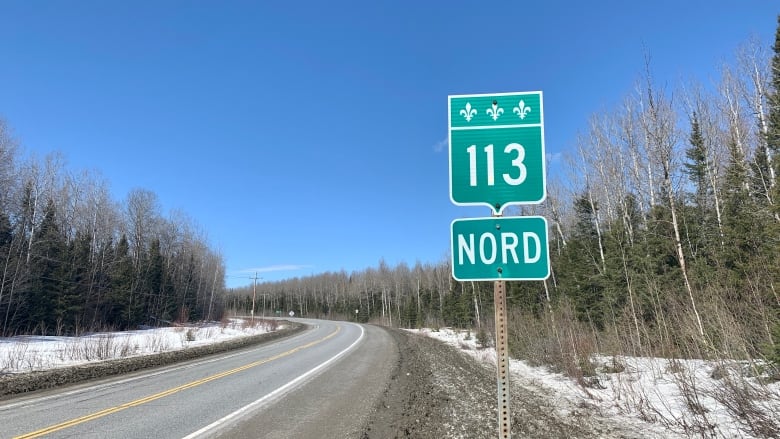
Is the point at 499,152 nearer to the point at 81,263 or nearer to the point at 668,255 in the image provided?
the point at 668,255

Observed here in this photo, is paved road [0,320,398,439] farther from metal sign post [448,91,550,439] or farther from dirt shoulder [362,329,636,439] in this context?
metal sign post [448,91,550,439]

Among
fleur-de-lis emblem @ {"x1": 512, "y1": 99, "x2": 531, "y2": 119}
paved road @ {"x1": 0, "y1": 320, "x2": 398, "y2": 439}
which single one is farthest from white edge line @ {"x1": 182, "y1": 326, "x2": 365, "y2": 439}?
fleur-de-lis emblem @ {"x1": 512, "y1": 99, "x2": 531, "y2": 119}

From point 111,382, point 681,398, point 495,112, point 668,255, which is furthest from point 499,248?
point 668,255

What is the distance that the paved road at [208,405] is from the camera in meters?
6.82

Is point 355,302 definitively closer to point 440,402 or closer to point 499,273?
point 440,402

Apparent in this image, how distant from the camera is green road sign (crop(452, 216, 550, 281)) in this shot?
2.43 m

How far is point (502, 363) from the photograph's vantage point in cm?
237

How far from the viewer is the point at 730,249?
57.4 ft

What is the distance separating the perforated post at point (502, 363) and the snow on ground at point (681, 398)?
481 cm

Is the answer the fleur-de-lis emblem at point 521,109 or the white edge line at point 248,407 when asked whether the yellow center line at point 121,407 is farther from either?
the fleur-de-lis emblem at point 521,109

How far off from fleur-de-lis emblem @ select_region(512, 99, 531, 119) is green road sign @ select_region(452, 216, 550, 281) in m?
0.65

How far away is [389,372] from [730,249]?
1495 centimetres

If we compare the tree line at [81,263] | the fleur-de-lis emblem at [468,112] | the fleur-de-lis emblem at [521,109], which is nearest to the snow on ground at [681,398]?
the fleur-de-lis emblem at [521,109]

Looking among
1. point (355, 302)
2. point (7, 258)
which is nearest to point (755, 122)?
point (7, 258)
